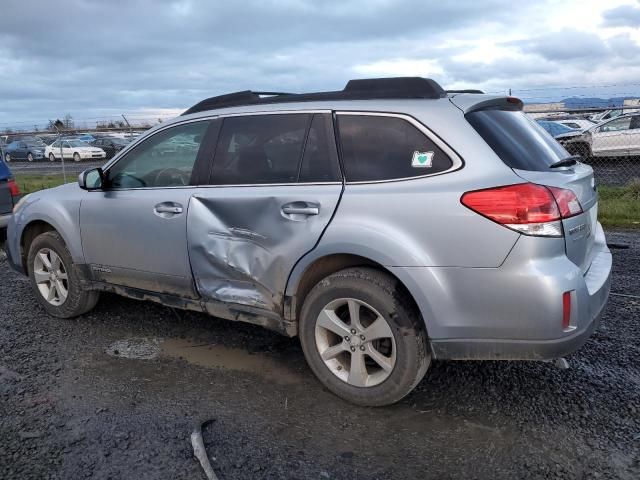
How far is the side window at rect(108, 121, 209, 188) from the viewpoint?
4.11 meters

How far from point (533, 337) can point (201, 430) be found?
5.94 feet

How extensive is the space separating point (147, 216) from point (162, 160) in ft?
1.53

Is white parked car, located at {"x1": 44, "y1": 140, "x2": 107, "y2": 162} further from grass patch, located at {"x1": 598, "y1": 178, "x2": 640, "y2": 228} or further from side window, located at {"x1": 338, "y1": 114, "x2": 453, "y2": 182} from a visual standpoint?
side window, located at {"x1": 338, "y1": 114, "x2": 453, "y2": 182}

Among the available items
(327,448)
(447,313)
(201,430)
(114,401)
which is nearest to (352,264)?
(447,313)

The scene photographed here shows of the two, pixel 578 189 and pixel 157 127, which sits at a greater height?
pixel 157 127

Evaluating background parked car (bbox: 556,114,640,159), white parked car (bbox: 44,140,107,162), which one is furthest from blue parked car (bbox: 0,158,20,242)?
white parked car (bbox: 44,140,107,162)

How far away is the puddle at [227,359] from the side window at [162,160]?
3.98 ft

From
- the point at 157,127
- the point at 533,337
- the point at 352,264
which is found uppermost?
the point at 157,127

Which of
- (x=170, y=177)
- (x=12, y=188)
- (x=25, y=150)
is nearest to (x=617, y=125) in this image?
(x=12, y=188)

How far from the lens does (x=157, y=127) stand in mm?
4383

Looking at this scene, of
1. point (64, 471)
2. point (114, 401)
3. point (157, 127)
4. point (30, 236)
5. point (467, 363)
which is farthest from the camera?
point (30, 236)

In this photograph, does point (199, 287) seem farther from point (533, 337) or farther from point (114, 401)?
point (533, 337)

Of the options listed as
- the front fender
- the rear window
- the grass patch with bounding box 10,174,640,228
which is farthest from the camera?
the grass patch with bounding box 10,174,640,228

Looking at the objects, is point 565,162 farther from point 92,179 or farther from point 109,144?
point 109,144
